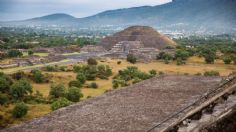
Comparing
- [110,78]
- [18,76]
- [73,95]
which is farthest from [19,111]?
[110,78]

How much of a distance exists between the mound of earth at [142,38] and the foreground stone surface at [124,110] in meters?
65.6

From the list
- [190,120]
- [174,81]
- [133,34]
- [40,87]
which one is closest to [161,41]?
[133,34]

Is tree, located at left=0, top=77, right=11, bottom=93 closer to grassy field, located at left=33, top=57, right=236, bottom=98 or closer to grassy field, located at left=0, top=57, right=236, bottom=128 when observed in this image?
grassy field, located at left=0, top=57, right=236, bottom=128

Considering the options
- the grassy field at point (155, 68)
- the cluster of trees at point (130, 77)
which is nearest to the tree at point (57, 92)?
the grassy field at point (155, 68)

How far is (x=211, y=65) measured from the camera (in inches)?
2415

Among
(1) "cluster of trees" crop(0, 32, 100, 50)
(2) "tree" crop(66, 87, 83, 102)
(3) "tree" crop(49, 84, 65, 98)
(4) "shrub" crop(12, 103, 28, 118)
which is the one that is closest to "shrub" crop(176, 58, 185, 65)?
(3) "tree" crop(49, 84, 65, 98)

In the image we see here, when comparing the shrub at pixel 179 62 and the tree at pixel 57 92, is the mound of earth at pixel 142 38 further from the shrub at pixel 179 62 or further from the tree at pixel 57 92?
the tree at pixel 57 92

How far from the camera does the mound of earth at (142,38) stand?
299 feet

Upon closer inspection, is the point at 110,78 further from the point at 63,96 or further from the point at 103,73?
the point at 63,96

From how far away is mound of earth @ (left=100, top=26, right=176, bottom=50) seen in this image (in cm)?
9119

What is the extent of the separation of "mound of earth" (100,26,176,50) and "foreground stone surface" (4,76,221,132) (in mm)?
65585

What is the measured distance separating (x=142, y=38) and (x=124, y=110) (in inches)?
2929

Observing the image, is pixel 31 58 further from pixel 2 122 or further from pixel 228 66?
pixel 2 122

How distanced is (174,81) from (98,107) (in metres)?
10.2
